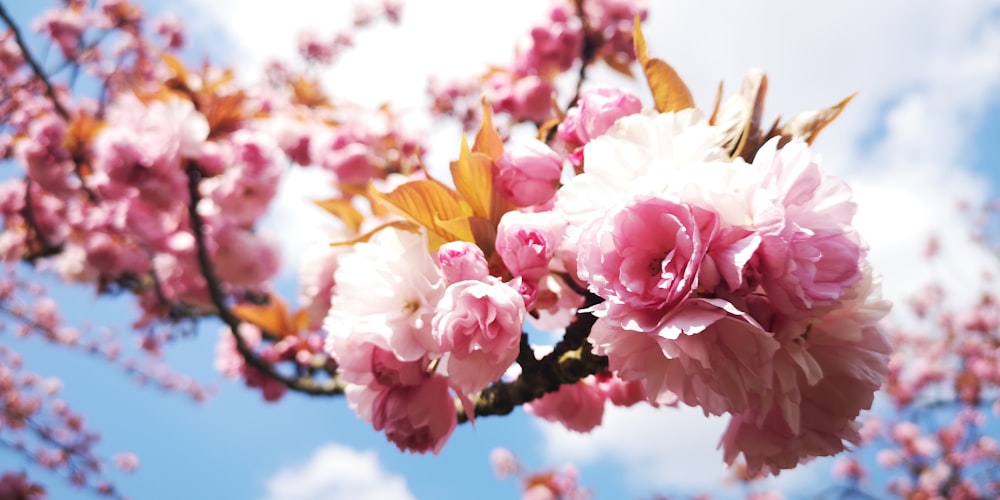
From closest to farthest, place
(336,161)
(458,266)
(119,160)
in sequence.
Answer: (458,266)
(119,160)
(336,161)

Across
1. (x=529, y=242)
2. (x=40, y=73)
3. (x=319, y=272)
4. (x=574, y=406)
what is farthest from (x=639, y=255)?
(x=40, y=73)

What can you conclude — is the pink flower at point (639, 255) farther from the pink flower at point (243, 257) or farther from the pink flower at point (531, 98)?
the pink flower at point (243, 257)

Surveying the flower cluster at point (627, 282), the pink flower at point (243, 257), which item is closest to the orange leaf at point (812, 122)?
the flower cluster at point (627, 282)

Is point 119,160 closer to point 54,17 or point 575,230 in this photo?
point 575,230

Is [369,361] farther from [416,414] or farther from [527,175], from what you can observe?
[527,175]

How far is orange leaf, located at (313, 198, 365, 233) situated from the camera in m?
1.48

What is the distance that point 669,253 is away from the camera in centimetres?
61

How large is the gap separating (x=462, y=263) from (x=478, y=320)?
3.0 inches

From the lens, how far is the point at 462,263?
71 cm

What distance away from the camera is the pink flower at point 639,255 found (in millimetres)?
596

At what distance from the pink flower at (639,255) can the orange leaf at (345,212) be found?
38.8 inches

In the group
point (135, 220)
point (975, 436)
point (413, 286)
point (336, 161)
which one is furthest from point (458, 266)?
point (975, 436)

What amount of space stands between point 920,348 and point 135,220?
938 centimetres

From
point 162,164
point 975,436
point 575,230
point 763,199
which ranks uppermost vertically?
point 162,164
